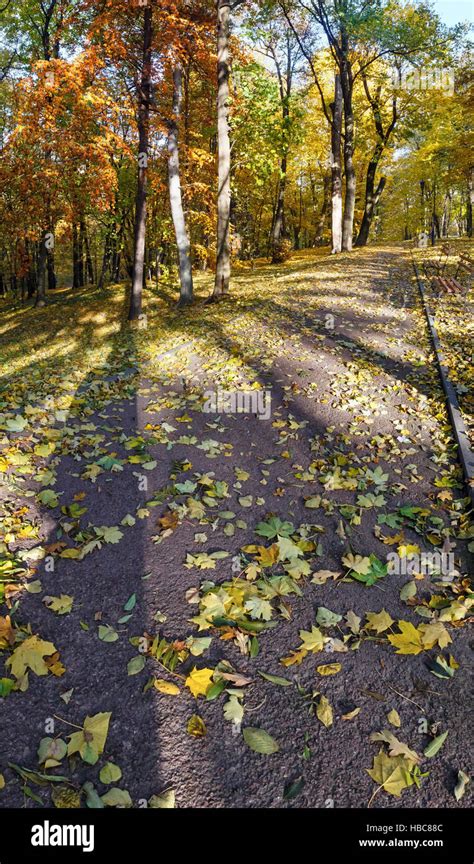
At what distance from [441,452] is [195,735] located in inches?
149

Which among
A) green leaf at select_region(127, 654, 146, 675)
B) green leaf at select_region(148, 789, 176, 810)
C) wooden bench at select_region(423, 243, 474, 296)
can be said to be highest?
wooden bench at select_region(423, 243, 474, 296)

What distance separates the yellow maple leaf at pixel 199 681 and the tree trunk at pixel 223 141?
453 inches

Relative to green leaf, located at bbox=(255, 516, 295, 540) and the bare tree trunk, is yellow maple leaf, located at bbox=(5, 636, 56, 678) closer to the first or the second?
green leaf, located at bbox=(255, 516, 295, 540)

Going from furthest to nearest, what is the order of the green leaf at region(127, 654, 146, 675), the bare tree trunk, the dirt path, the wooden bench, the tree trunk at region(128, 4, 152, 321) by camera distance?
the bare tree trunk < the wooden bench < the tree trunk at region(128, 4, 152, 321) < the green leaf at region(127, 654, 146, 675) < the dirt path

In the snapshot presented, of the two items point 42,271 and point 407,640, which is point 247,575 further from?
point 42,271

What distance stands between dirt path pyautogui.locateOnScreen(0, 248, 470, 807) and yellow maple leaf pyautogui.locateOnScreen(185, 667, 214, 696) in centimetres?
4

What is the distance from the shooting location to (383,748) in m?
2.25

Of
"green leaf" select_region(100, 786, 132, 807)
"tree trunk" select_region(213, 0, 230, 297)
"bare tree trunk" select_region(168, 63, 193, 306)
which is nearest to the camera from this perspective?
"green leaf" select_region(100, 786, 132, 807)

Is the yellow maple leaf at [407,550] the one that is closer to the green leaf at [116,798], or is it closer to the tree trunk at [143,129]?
the green leaf at [116,798]

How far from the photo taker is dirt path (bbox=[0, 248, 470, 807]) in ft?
7.25

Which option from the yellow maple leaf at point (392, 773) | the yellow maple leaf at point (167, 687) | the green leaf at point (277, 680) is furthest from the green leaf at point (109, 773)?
the yellow maple leaf at point (392, 773)

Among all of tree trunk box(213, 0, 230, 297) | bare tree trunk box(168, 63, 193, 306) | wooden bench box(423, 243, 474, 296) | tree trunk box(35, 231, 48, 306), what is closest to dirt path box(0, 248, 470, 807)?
wooden bench box(423, 243, 474, 296)

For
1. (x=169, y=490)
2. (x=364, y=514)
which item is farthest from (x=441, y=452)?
(x=169, y=490)
